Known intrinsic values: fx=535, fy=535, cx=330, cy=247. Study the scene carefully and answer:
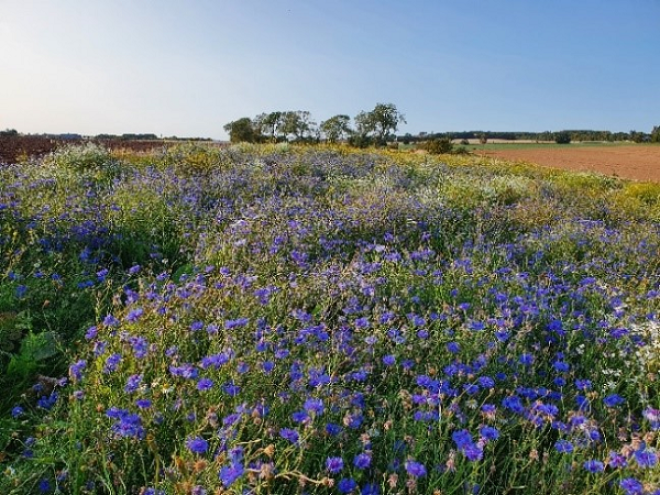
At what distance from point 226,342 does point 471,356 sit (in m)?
1.36

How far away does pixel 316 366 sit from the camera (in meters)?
2.68

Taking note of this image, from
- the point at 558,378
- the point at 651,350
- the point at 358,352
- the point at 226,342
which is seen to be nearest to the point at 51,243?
the point at 226,342

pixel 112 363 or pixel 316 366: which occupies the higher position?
pixel 112 363

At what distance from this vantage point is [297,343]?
282 cm

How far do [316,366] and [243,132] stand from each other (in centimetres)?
3337

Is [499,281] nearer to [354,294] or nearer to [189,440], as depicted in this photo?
[354,294]

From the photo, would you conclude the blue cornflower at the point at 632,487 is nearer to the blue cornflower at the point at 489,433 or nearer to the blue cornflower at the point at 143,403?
the blue cornflower at the point at 489,433

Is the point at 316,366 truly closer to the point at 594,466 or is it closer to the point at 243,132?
the point at 594,466

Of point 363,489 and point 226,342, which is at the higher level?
point 226,342

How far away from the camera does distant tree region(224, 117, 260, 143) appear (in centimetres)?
3444

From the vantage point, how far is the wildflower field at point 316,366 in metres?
2.09

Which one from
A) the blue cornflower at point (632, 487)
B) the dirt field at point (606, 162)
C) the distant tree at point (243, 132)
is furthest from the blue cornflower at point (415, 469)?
the distant tree at point (243, 132)

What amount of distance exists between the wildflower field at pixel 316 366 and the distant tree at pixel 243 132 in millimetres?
29423

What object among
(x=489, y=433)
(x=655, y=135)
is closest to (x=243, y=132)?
(x=489, y=433)
